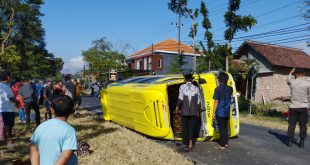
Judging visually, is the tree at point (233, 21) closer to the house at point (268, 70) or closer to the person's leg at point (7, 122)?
the house at point (268, 70)

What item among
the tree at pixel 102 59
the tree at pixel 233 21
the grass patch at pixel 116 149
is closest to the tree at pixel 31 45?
the tree at pixel 102 59

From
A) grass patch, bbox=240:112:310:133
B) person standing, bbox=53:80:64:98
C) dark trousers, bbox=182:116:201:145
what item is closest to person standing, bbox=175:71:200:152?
dark trousers, bbox=182:116:201:145

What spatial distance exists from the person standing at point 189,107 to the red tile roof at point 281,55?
70.8ft

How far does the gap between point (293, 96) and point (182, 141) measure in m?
2.81

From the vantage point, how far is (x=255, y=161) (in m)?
7.53

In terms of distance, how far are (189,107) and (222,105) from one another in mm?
818

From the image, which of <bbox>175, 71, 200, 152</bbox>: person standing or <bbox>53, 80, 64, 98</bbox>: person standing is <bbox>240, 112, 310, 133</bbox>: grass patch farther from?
<bbox>53, 80, 64, 98</bbox>: person standing

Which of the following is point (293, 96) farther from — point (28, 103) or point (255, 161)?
point (28, 103)

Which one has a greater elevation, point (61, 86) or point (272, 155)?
point (61, 86)

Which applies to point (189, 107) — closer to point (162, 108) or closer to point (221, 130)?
point (162, 108)

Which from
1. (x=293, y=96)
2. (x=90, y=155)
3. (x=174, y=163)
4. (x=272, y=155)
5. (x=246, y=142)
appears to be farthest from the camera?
(x=246, y=142)

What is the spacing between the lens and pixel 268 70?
1152 inches

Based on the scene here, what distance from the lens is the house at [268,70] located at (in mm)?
29156

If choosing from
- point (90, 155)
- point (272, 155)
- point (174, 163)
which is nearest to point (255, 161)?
point (272, 155)
